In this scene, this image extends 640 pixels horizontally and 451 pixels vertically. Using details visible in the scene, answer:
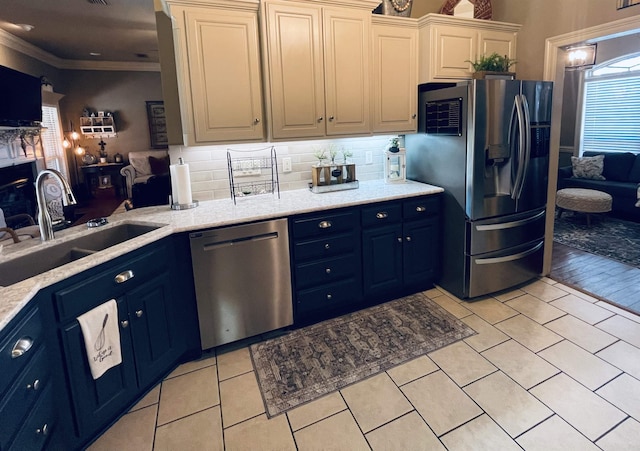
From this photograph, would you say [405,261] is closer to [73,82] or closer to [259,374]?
[259,374]

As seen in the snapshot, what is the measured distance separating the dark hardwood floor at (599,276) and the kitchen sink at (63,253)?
3.52 meters

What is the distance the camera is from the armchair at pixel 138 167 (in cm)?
797

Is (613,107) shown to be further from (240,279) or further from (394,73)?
(240,279)

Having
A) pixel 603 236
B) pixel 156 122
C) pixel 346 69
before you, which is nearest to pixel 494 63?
pixel 346 69

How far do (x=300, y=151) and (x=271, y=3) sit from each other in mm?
1109

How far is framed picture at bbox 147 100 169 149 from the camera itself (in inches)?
342

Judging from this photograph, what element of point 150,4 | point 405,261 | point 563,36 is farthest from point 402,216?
point 150,4

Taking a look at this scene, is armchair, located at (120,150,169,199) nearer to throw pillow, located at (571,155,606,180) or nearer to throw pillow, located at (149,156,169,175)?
throw pillow, located at (149,156,169,175)

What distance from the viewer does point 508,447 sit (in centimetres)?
168

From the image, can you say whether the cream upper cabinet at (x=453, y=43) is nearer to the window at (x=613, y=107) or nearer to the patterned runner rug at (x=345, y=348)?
the patterned runner rug at (x=345, y=348)

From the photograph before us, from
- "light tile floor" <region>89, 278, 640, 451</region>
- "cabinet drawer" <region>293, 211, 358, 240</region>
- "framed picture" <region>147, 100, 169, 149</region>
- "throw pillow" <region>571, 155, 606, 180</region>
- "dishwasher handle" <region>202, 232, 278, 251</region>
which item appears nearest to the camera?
"light tile floor" <region>89, 278, 640, 451</region>

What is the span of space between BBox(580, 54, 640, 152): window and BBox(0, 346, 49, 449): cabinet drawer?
7.57 m

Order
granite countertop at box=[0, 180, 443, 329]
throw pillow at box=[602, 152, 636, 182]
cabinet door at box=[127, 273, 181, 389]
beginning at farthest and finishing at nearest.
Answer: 1. throw pillow at box=[602, 152, 636, 182]
2. cabinet door at box=[127, 273, 181, 389]
3. granite countertop at box=[0, 180, 443, 329]

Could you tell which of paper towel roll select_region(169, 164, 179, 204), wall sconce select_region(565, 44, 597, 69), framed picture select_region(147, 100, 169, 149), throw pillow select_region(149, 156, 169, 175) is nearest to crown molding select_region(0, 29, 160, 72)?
framed picture select_region(147, 100, 169, 149)
